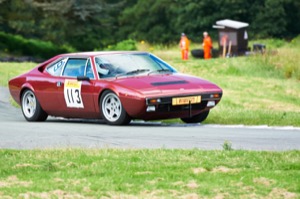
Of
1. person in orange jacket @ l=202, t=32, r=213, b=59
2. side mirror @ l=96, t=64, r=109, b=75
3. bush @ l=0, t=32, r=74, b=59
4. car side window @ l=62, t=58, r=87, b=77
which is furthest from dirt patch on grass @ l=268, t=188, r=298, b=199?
bush @ l=0, t=32, r=74, b=59

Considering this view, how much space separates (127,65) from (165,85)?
46.0 inches

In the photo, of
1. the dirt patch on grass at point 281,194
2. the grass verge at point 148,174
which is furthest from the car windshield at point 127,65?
the dirt patch on grass at point 281,194

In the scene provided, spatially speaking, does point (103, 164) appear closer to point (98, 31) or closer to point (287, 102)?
point (287, 102)

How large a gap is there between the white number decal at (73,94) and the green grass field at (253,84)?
6.15 ft

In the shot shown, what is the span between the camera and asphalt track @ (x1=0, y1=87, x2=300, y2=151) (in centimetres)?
1400

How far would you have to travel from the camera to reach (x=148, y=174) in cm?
1091

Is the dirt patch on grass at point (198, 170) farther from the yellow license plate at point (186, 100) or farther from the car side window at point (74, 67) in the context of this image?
the car side window at point (74, 67)

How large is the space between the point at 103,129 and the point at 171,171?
19.8ft

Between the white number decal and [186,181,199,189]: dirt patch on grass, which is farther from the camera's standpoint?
the white number decal

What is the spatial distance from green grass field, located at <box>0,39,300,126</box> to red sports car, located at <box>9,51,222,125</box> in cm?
112

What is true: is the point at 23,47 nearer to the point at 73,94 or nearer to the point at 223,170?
the point at 73,94

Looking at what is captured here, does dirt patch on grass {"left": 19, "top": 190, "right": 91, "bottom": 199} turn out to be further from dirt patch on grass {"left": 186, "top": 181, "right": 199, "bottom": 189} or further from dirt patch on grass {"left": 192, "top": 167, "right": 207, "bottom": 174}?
dirt patch on grass {"left": 192, "top": 167, "right": 207, "bottom": 174}

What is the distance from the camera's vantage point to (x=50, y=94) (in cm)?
1961

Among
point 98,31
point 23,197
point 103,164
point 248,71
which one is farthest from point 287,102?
point 98,31
